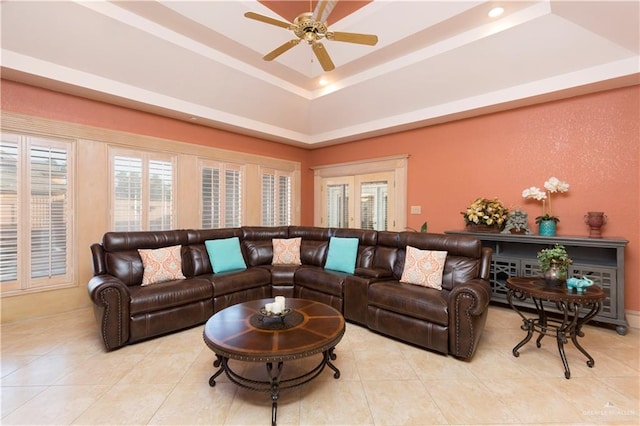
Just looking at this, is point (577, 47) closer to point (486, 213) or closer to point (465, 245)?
point (486, 213)

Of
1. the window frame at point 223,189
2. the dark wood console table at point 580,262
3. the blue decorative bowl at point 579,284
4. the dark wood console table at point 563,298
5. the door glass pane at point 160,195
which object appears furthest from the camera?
the window frame at point 223,189

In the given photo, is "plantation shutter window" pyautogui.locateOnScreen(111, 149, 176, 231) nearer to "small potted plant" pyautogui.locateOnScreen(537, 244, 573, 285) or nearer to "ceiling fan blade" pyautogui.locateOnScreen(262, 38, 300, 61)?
"ceiling fan blade" pyautogui.locateOnScreen(262, 38, 300, 61)

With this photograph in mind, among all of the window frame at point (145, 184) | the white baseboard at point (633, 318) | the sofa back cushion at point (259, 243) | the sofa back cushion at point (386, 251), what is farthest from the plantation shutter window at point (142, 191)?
the white baseboard at point (633, 318)

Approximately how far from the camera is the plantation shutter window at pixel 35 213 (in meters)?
3.29

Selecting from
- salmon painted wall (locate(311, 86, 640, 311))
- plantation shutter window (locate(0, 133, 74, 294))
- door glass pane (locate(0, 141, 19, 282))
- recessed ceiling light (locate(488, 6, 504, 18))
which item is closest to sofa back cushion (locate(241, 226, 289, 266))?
plantation shutter window (locate(0, 133, 74, 294))

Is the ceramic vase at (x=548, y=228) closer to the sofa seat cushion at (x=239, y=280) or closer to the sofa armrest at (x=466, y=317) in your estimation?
the sofa armrest at (x=466, y=317)

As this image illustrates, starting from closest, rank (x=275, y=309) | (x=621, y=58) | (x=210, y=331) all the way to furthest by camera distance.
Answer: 1. (x=210, y=331)
2. (x=275, y=309)
3. (x=621, y=58)

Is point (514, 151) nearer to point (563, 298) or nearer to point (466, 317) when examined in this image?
point (563, 298)

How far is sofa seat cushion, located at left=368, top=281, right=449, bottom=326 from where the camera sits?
2652 mm

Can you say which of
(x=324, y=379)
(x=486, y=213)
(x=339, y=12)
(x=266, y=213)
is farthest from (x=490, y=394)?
(x=266, y=213)

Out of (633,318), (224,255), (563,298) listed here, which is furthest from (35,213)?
(633,318)

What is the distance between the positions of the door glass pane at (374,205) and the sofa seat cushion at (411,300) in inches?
93.1

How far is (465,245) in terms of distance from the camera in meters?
3.17

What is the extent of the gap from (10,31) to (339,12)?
3.46 meters
